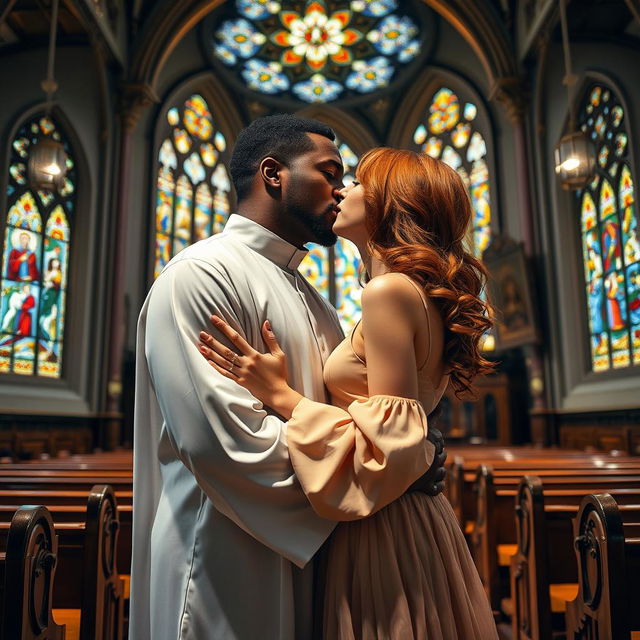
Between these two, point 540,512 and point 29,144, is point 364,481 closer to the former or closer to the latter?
point 540,512

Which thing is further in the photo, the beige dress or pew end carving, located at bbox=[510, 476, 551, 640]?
pew end carving, located at bbox=[510, 476, 551, 640]

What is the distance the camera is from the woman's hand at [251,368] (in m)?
1.33

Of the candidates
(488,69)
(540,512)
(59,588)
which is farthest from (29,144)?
(540,512)

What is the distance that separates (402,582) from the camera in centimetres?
134

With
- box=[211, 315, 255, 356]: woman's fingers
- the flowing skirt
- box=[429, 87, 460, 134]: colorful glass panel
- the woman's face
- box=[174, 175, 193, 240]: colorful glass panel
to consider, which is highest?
box=[429, 87, 460, 134]: colorful glass panel

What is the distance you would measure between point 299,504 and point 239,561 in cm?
Result: 16

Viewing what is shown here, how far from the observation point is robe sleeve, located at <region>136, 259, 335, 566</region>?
49.6 inches

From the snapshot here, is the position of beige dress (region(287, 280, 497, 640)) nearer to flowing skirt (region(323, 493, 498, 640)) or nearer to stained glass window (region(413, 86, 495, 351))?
flowing skirt (region(323, 493, 498, 640))

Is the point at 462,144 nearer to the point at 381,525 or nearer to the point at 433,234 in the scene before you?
the point at 433,234

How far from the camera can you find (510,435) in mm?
10883

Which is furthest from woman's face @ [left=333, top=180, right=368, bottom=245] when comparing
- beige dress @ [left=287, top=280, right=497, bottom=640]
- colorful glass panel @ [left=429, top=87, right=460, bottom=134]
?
colorful glass panel @ [left=429, top=87, right=460, bottom=134]

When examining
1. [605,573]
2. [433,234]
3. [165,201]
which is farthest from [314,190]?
[165,201]

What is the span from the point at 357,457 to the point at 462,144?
42.2 feet

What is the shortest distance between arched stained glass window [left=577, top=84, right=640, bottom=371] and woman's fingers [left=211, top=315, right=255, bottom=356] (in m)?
7.89
